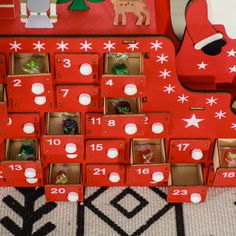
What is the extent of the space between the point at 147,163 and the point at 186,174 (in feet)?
0.85

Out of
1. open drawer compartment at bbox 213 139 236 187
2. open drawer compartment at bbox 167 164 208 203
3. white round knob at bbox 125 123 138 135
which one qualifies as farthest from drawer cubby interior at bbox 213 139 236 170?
white round knob at bbox 125 123 138 135

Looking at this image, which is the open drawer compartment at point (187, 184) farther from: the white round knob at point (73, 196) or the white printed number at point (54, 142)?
the white printed number at point (54, 142)

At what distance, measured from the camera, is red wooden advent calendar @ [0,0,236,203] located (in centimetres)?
210

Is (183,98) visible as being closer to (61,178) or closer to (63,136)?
(63,136)

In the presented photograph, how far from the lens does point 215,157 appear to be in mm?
2473

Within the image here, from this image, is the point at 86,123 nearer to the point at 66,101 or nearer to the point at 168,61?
the point at 66,101

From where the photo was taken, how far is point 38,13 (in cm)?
208

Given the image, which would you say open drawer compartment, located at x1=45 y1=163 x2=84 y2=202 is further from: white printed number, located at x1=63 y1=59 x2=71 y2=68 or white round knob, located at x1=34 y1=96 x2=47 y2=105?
white printed number, located at x1=63 y1=59 x2=71 y2=68

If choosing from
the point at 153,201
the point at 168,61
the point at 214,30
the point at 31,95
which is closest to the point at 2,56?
the point at 31,95

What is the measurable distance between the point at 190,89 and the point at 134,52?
0.94 ft

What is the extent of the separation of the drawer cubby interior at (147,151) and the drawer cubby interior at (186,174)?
138 mm

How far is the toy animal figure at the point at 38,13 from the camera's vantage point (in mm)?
2068

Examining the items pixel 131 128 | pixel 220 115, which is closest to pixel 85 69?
pixel 131 128

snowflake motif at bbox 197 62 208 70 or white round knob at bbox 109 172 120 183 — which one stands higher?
snowflake motif at bbox 197 62 208 70
